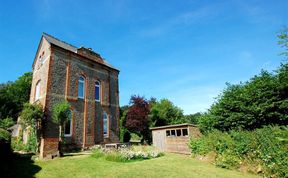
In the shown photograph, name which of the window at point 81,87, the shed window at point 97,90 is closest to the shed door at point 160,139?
the shed window at point 97,90

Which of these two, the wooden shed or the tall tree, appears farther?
the tall tree

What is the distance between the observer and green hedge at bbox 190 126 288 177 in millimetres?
6793

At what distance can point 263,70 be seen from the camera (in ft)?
40.3

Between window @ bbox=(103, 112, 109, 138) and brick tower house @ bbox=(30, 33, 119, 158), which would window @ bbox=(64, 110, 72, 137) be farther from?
window @ bbox=(103, 112, 109, 138)

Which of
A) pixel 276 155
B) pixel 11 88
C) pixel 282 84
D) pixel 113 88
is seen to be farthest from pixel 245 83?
pixel 11 88

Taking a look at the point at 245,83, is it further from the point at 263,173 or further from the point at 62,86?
the point at 62,86

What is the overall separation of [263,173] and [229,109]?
5.89 meters

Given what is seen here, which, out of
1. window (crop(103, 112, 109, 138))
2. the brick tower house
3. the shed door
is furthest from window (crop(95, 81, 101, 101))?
the shed door

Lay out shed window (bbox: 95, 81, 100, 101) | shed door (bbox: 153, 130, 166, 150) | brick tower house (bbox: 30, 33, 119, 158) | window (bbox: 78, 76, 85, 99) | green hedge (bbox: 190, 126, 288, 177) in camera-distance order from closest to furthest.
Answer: green hedge (bbox: 190, 126, 288, 177) → brick tower house (bbox: 30, 33, 119, 158) → window (bbox: 78, 76, 85, 99) → shed door (bbox: 153, 130, 166, 150) → shed window (bbox: 95, 81, 100, 101)

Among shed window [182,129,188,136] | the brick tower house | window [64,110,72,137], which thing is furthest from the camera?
shed window [182,129,188,136]

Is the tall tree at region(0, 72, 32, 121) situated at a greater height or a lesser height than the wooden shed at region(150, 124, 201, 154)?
greater

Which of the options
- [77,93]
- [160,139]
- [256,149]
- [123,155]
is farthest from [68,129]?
[256,149]

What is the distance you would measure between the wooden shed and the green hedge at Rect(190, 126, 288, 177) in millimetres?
2859

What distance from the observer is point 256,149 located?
25.9 feet
